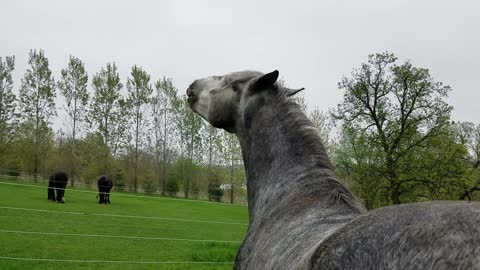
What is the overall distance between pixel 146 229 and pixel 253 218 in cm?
1079

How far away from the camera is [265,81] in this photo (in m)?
2.87

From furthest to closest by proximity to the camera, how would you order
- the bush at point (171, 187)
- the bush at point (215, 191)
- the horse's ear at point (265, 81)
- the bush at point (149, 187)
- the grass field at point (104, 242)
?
the bush at point (215, 191), the bush at point (171, 187), the bush at point (149, 187), the grass field at point (104, 242), the horse's ear at point (265, 81)

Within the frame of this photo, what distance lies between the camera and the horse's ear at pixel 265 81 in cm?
279

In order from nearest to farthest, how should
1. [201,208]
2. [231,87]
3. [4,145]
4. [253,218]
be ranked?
[253,218], [231,87], [201,208], [4,145]

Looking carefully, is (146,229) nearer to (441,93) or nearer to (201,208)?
(201,208)

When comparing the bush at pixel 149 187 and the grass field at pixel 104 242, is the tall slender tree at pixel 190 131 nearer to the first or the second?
the bush at pixel 149 187

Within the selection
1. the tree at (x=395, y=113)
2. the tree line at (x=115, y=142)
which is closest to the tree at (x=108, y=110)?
the tree line at (x=115, y=142)

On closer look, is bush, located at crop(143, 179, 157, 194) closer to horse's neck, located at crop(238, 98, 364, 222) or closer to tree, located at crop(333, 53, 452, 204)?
Answer: tree, located at crop(333, 53, 452, 204)

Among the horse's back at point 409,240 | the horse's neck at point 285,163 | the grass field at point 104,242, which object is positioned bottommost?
the grass field at point 104,242

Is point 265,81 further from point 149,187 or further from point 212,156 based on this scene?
point 212,156

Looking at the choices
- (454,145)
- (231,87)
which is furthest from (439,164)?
(231,87)

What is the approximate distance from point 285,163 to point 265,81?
1.99 feet

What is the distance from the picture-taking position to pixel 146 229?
507 inches

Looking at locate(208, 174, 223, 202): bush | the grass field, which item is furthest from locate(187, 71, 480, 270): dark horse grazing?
locate(208, 174, 223, 202): bush
